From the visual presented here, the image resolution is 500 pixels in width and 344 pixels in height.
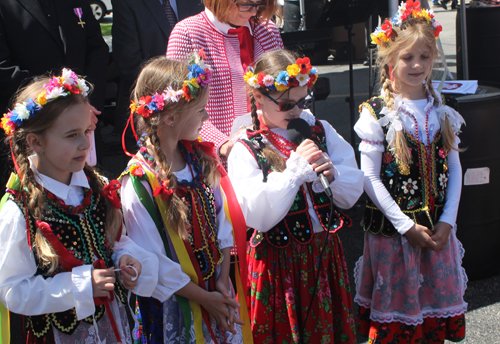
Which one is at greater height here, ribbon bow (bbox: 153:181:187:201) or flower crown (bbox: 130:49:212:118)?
flower crown (bbox: 130:49:212:118)

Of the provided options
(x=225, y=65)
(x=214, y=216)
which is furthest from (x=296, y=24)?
(x=214, y=216)

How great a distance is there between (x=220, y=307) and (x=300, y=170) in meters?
0.60

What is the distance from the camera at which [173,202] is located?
5.77 feet

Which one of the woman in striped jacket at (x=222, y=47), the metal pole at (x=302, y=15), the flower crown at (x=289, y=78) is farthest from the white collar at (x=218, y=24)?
the metal pole at (x=302, y=15)

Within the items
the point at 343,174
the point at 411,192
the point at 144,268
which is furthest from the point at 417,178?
the point at 144,268

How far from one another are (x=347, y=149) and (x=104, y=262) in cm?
113

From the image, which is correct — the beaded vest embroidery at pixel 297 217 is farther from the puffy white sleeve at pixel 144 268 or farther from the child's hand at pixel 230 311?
the puffy white sleeve at pixel 144 268

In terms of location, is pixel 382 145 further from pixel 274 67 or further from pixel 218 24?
pixel 218 24

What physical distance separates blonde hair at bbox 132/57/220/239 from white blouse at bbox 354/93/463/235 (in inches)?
36.2

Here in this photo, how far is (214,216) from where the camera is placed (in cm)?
192

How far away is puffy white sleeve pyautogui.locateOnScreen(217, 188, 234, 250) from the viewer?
1936 millimetres

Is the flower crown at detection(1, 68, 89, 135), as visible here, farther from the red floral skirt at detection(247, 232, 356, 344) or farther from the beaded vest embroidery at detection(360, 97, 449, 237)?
the beaded vest embroidery at detection(360, 97, 449, 237)

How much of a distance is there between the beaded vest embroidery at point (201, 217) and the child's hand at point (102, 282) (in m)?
0.34

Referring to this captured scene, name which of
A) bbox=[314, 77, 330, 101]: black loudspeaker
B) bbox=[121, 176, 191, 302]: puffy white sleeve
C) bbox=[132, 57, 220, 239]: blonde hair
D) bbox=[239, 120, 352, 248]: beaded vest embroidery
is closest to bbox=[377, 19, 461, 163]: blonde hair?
bbox=[239, 120, 352, 248]: beaded vest embroidery
